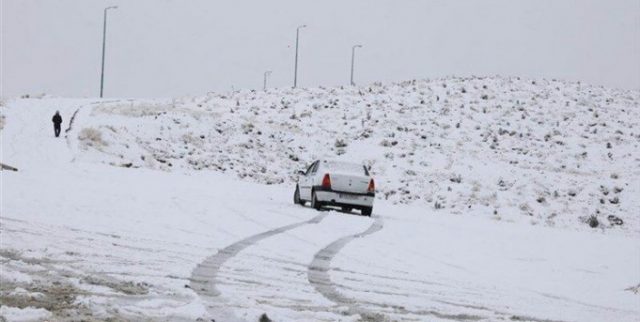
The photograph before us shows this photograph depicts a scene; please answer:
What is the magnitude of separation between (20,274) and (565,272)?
27.1ft

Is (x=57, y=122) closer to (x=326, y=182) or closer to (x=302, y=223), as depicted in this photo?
(x=326, y=182)

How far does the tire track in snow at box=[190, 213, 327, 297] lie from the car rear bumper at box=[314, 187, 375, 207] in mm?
5317

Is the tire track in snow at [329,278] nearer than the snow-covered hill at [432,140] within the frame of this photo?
Yes

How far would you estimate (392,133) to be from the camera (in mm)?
50094

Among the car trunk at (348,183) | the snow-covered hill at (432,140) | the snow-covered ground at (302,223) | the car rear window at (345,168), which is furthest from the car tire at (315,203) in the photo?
the snow-covered hill at (432,140)

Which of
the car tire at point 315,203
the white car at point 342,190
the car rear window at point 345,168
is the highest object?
the car rear window at point 345,168

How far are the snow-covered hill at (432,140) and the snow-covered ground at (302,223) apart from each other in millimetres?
204

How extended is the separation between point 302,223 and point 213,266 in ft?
22.6

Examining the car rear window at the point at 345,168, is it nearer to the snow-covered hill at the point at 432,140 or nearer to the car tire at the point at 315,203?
the car tire at the point at 315,203

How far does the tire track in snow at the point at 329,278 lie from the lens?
7.15m

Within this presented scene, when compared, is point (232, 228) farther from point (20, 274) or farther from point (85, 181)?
point (85, 181)

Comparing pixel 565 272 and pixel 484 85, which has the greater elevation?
pixel 484 85

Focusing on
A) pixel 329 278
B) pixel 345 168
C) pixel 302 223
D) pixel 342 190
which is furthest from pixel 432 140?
pixel 329 278

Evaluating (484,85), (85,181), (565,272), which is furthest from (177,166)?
(484,85)
